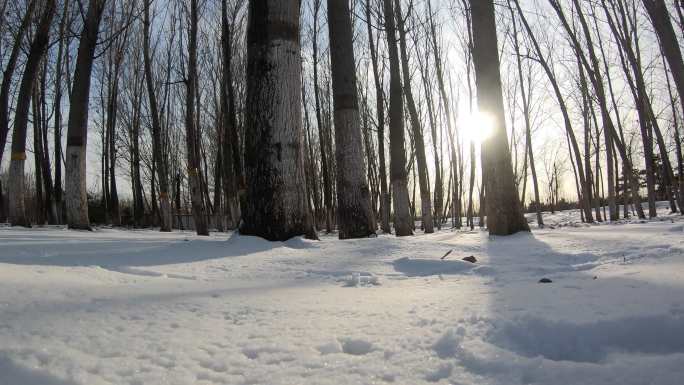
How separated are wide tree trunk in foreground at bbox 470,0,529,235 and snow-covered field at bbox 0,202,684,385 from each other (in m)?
2.20

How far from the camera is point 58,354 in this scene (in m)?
0.82

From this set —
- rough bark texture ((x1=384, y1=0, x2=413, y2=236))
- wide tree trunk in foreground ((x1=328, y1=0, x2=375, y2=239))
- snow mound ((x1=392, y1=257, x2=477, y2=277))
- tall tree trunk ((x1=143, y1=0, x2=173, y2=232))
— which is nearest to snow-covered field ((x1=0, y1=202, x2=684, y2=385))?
snow mound ((x1=392, y1=257, x2=477, y2=277))

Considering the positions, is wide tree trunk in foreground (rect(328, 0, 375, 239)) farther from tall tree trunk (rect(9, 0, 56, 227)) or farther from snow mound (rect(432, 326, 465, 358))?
tall tree trunk (rect(9, 0, 56, 227))

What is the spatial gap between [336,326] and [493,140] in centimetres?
377

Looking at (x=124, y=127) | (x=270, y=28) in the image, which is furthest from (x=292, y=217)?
(x=124, y=127)

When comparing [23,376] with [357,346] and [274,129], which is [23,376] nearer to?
[357,346]

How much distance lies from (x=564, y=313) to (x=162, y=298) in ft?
4.04

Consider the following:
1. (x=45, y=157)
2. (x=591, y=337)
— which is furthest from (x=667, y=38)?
(x=45, y=157)

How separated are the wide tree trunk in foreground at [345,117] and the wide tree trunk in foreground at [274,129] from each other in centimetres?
136

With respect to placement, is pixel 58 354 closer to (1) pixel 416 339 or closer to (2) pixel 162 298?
(2) pixel 162 298

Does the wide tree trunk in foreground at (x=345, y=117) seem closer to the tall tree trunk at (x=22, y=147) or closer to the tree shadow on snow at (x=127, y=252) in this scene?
the tree shadow on snow at (x=127, y=252)

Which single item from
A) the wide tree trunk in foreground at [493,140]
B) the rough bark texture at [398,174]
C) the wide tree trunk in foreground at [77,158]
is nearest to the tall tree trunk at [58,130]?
the wide tree trunk in foreground at [77,158]

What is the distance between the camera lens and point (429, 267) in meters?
2.28

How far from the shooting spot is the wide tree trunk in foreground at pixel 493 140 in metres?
4.27
